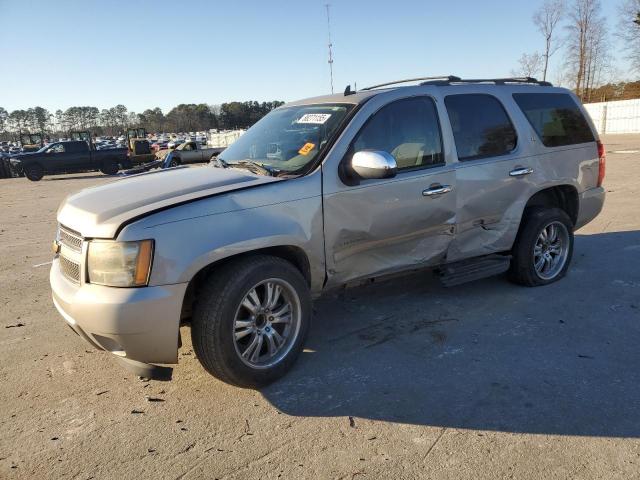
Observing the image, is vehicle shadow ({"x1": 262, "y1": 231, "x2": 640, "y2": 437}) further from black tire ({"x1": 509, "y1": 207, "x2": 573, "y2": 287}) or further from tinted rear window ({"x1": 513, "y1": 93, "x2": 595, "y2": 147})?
tinted rear window ({"x1": 513, "y1": 93, "x2": 595, "y2": 147})

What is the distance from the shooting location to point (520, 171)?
4.75 meters

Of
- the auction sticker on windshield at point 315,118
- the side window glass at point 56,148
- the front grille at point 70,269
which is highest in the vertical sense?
the side window glass at point 56,148

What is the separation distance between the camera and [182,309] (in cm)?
321

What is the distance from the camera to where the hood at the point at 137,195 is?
3.01 meters

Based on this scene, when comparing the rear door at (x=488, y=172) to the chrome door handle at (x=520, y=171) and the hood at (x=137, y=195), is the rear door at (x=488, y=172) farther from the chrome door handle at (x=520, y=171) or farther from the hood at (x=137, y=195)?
the hood at (x=137, y=195)

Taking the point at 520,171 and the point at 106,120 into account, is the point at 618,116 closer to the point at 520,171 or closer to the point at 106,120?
the point at 520,171

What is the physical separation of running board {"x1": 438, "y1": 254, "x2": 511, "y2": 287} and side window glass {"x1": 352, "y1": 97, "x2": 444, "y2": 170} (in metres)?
0.99

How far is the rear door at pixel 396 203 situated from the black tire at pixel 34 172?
26.0 metres

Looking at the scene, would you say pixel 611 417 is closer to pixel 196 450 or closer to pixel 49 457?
pixel 196 450

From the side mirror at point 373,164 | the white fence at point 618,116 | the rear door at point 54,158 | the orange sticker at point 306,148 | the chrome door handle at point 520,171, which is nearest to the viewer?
the side mirror at point 373,164

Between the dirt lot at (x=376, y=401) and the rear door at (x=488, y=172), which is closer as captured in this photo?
the dirt lot at (x=376, y=401)

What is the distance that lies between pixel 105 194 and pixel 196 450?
1.81 meters

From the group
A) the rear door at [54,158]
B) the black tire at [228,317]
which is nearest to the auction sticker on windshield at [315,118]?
the black tire at [228,317]

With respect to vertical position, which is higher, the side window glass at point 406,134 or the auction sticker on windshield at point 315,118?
the auction sticker on windshield at point 315,118
